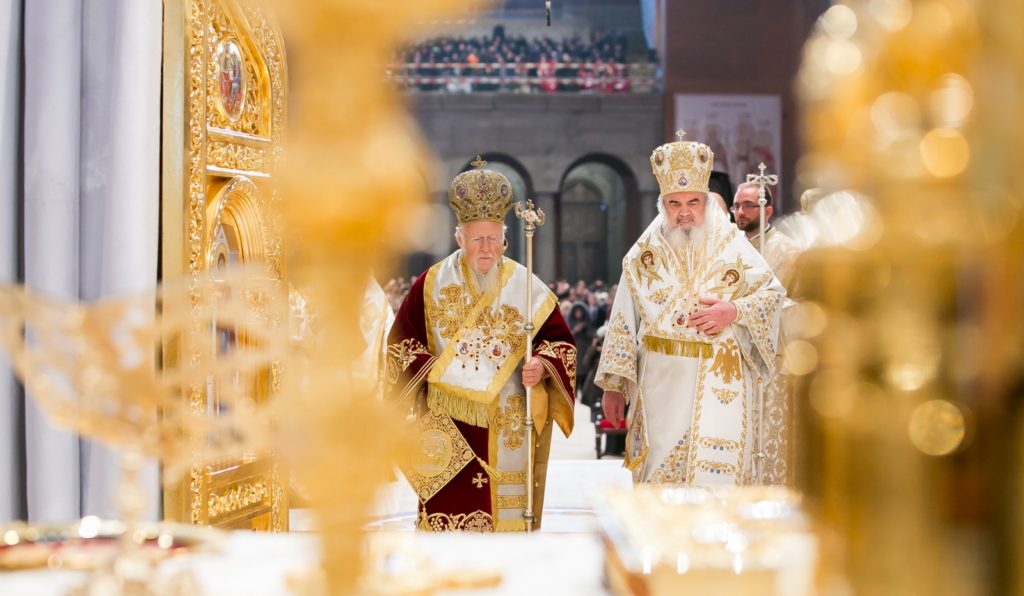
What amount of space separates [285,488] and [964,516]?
9.36ft

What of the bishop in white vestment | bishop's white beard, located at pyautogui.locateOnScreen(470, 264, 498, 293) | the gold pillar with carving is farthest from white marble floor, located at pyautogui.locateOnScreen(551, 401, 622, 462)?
the gold pillar with carving

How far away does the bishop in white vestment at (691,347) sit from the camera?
455 centimetres

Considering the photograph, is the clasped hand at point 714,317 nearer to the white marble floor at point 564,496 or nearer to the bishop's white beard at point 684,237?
the bishop's white beard at point 684,237

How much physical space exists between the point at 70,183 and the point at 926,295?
2.32 meters

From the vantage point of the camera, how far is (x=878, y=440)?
0.64 meters

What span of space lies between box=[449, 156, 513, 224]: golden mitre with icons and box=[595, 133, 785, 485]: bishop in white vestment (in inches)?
27.0

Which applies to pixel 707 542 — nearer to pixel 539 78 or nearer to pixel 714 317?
pixel 714 317

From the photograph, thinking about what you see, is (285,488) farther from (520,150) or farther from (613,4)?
(613,4)

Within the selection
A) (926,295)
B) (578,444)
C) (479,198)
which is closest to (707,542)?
(926,295)

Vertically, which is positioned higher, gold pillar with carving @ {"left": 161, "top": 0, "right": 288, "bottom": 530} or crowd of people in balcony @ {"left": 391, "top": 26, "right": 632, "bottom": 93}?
crowd of people in balcony @ {"left": 391, "top": 26, "right": 632, "bottom": 93}

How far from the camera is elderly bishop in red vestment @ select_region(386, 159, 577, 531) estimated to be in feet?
14.2

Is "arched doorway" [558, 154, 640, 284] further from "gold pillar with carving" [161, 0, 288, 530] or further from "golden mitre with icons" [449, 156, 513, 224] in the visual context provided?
"gold pillar with carving" [161, 0, 288, 530]

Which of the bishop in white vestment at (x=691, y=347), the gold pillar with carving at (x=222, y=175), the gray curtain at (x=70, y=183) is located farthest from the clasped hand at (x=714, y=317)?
the gray curtain at (x=70, y=183)

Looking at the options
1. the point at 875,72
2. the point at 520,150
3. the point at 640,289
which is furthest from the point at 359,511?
the point at 520,150
